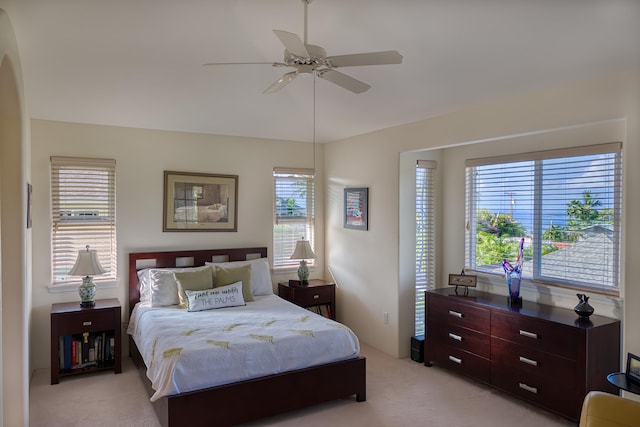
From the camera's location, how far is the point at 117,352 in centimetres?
423

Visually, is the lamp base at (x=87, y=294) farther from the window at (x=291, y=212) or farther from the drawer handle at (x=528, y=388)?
the drawer handle at (x=528, y=388)

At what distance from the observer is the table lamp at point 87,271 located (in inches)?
161

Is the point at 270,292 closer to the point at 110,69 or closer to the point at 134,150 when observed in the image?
the point at 134,150

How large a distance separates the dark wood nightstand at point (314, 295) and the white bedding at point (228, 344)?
1.01m

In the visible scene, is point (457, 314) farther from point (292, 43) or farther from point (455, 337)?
point (292, 43)

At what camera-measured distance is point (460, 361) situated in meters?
4.08

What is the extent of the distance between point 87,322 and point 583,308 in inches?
168

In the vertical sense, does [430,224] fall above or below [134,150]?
below

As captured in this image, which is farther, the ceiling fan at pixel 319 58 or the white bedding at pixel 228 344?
the white bedding at pixel 228 344

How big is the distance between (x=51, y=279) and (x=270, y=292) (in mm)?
2224

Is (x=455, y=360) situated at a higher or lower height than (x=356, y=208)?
lower

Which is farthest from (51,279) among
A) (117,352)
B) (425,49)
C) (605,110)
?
(605,110)

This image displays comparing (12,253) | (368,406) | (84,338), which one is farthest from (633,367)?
(84,338)

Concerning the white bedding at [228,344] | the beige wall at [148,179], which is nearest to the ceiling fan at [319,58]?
the white bedding at [228,344]
